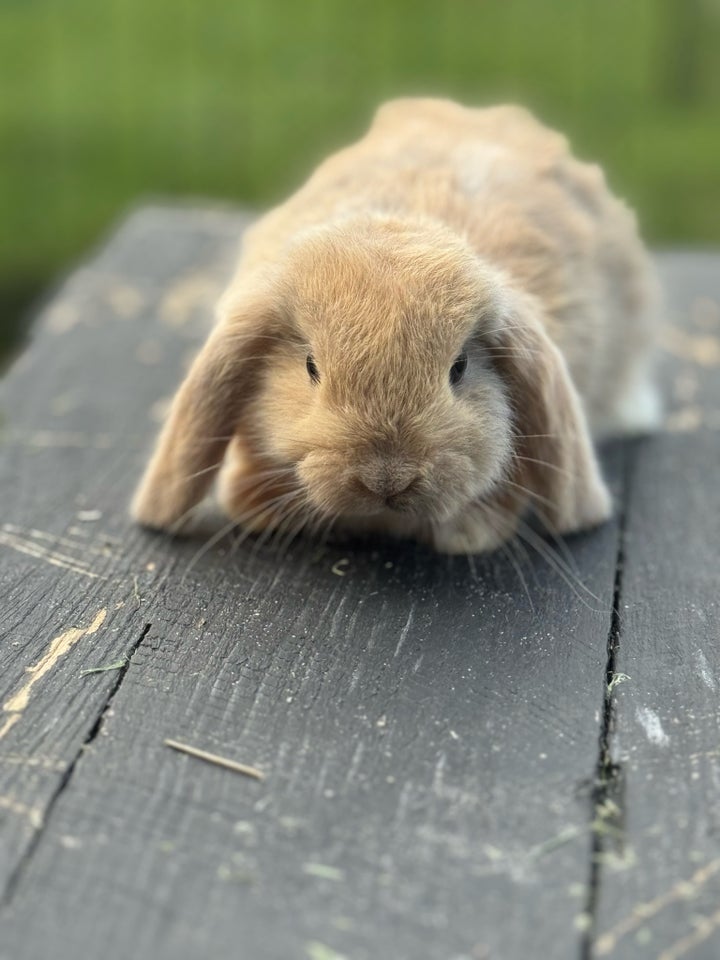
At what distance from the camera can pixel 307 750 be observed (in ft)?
7.45

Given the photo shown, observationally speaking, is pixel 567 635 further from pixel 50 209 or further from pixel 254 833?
pixel 50 209

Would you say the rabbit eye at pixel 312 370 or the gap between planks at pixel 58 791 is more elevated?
the rabbit eye at pixel 312 370

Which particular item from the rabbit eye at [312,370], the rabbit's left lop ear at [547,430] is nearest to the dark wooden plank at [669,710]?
the rabbit's left lop ear at [547,430]

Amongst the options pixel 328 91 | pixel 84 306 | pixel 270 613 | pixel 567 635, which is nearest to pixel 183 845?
pixel 270 613

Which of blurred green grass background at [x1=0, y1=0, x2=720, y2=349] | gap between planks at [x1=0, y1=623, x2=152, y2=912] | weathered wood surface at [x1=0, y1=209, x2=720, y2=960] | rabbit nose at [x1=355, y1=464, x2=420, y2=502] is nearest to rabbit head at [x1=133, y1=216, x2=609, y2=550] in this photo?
rabbit nose at [x1=355, y1=464, x2=420, y2=502]

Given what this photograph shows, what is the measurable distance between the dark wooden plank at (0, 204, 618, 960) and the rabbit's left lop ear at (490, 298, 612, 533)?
4.6 inches

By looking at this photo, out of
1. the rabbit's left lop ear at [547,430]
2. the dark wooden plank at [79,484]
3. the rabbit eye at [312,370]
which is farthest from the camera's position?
the rabbit's left lop ear at [547,430]

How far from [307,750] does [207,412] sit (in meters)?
1.10

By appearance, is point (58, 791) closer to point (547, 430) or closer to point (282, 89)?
point (547, 430)

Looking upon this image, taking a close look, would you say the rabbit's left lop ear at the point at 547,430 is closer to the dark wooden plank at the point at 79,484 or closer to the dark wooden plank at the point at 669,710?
the dark wooden plank at the point at 669,710

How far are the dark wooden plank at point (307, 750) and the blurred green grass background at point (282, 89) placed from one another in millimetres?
5145

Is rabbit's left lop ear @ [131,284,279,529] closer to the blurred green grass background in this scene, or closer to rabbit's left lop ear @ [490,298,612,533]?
rabbit's left lop ear @ [490,298,612,533]

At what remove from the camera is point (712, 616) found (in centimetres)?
282

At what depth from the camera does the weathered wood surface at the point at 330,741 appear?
6.24 feet
